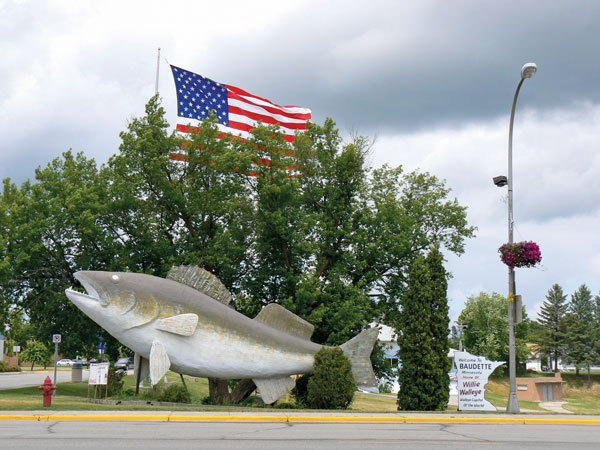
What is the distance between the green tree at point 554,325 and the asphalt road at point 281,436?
8399cm

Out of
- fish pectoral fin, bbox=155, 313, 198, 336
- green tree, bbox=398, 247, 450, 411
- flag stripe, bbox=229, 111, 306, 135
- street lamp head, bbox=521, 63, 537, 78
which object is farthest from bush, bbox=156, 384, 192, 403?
street lamp head, bbox=521, 63, 537, 78

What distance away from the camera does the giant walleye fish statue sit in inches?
735

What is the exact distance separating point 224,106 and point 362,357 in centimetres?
1267

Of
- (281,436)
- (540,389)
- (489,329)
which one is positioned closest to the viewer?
(281,436)

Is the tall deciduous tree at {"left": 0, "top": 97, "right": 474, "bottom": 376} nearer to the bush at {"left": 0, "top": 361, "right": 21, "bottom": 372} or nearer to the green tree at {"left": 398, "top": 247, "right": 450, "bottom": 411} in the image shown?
the green tree at {"left": 398, "top": 247, "right": 450, "bottom": 411}

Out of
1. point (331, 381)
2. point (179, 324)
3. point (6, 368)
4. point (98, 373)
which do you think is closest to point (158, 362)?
point (179, 324)

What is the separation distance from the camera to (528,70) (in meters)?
19.3

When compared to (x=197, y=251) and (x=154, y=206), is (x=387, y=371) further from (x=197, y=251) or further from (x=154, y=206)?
(x=154, y=206)

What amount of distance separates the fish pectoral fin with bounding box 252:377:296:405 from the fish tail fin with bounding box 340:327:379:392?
2175mm

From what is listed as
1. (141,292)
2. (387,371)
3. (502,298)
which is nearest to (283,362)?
(141,292)

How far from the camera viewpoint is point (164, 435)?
1221cm

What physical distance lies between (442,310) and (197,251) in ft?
31.7

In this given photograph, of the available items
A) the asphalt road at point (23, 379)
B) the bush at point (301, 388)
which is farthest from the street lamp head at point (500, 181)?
the asphalt road at point (23, 379)

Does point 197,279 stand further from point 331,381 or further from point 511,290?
point 511,290
